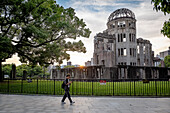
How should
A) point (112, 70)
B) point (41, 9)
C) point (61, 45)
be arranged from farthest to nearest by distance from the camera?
point (112, 70) → point (61, 45) → point (41, 9)

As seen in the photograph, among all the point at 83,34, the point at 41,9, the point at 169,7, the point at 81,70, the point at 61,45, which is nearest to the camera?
the point at 169,7

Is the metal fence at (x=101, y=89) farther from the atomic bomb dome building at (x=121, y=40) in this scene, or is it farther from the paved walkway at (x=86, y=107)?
the atomic bomb dome building at (x=121, y=40)

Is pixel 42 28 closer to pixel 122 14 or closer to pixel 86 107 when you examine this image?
pixel 86 107

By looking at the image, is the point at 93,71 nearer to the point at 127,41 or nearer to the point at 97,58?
the point at 97,58

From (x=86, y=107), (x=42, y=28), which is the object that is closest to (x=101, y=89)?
(x=86, y=107)

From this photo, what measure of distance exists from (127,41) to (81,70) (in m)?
17.2

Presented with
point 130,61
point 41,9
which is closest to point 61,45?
point 41,9

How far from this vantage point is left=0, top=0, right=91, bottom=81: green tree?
16422 millimetres

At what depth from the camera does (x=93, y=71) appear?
34.0 meters

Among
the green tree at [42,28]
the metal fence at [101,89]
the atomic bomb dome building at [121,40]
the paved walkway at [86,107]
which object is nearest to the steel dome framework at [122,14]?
the atomic bomb dome building at [121,40]

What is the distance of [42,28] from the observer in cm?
2005

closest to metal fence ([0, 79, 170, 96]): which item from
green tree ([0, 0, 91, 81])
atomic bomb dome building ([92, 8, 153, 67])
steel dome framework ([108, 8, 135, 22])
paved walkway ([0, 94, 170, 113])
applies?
paved walkway ([0, 94, 170, 113])

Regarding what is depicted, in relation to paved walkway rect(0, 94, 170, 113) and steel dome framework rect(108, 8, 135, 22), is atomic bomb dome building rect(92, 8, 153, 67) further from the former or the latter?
paved walkway rect(0, 94, 170, 113)

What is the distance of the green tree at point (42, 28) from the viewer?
16422 millimetres
